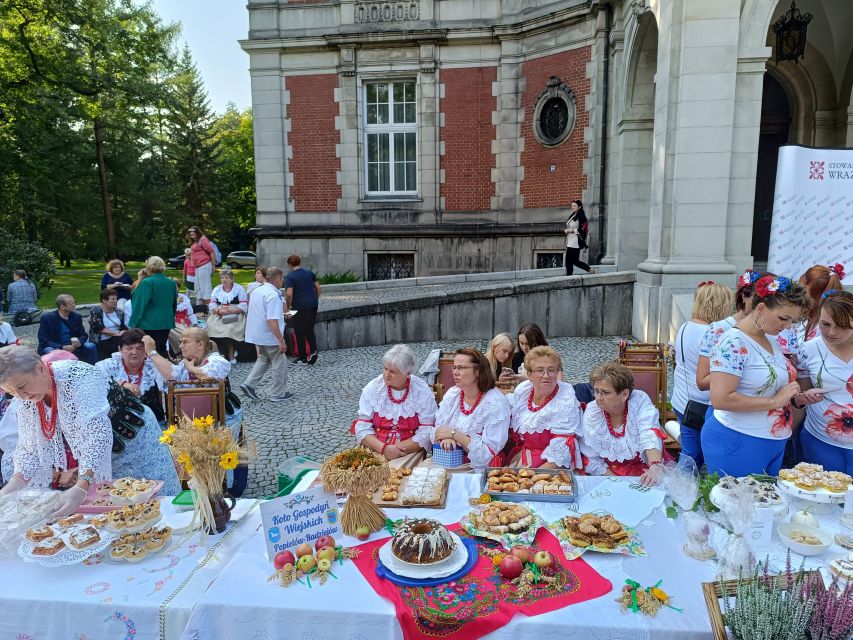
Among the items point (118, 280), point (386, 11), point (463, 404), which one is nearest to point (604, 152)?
point (386, 11)

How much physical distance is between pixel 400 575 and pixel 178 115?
1557 inches

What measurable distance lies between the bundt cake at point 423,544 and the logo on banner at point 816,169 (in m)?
6.04

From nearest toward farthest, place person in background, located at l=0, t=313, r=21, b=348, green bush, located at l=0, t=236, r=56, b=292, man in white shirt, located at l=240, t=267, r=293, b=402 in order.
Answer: person in background, located at l=0, t=313, r=21, b=348 < man in white shirt, located at l=240, t=267, r=293, b=402 < green bush, located at l=0, t=236, r=56, b=292

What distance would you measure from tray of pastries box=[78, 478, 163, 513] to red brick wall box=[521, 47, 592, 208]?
43.0 feet

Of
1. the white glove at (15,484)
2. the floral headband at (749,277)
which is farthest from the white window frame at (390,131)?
the white glove at (15,484)

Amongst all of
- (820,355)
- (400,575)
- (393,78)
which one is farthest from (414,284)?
(400,575)

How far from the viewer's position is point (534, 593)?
2174mm

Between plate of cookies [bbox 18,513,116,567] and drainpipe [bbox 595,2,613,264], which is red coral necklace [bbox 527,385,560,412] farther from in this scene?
drainpipe [bbox 595,2,613,264]

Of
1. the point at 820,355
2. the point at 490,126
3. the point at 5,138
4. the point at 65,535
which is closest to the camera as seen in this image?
the point at 65,535

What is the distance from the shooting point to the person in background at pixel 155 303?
7570 millimetres

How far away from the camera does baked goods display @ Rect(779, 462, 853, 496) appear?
8.99ft

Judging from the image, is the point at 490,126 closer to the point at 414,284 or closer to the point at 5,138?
the point at 414,284

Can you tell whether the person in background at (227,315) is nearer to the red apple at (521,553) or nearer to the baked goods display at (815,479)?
the red apple at (521,553)

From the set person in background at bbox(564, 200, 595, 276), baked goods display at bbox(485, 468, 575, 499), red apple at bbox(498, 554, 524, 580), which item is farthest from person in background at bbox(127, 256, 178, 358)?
person in background at bbox(564, 200, 595, 276)
